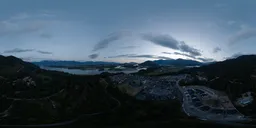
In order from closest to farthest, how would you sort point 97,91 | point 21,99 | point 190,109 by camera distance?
point 190,109, point 21,99, point 97,91

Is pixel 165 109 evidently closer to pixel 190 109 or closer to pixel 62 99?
pixel 190 109

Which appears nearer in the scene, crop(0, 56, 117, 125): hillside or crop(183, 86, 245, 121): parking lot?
crop(183, 86, 245, 121): parking lot

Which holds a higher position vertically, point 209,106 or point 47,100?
point 209,106

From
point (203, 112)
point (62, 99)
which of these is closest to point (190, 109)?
point (203, 112)

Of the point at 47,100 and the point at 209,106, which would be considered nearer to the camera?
the point at 209,106

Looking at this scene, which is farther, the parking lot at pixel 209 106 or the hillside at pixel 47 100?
the hillside at pixel 47 100

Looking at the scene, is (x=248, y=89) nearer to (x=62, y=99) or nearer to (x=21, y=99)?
(x=62, y=99)

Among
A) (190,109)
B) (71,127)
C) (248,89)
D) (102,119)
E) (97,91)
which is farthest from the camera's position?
(97,91)

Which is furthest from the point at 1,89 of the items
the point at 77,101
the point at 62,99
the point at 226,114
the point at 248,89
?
the point at 248,89

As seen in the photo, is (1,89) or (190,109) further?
(1,89)

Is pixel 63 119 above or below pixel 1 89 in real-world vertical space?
below
